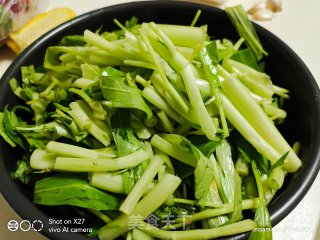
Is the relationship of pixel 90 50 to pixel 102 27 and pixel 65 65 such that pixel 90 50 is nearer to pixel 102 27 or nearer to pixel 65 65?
pixel 65 65

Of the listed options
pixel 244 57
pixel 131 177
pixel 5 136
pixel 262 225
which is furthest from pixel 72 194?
pixel 244 57

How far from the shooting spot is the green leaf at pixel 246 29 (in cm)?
93

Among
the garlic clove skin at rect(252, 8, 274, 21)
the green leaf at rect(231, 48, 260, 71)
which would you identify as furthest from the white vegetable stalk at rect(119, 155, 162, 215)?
the garlic clove skin at rect(252, 8, 274, 21)

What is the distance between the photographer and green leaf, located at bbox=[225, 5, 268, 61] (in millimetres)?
929

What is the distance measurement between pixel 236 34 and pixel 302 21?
538mm

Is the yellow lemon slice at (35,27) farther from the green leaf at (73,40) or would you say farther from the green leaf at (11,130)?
the green leaf at (11,130)

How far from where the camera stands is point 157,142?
709 mm

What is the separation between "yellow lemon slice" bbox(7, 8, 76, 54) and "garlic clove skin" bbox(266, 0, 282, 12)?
71 cm

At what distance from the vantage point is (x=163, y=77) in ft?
2.33

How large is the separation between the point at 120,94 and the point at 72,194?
0.64 ft

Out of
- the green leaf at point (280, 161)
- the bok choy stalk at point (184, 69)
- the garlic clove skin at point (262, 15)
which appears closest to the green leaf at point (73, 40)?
A: the bok choy stalk at point (184, 69)

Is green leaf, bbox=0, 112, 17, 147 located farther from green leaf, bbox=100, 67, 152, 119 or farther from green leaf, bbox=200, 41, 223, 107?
green leaf, bbox=200, 41, 223, 107

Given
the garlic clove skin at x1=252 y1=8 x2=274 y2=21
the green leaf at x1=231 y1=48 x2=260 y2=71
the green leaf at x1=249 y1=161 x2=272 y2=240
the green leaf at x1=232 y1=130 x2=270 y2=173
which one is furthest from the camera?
the garlic clove skin at x1=252 y1=8 x2=274 y2=21
